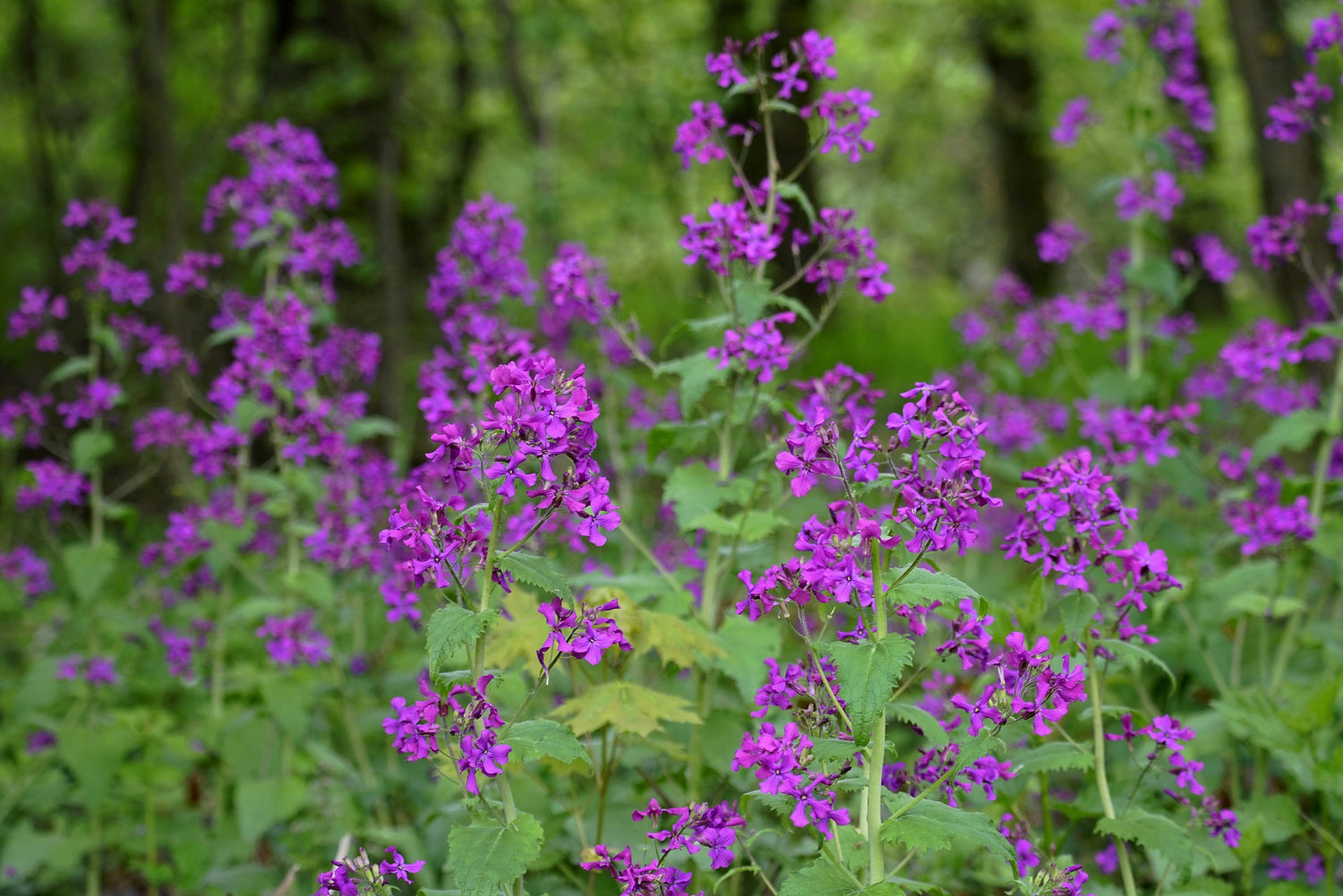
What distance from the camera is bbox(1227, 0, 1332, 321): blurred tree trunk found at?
19.9 feet

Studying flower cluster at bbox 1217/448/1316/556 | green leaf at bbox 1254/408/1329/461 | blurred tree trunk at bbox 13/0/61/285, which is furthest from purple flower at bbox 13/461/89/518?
blurred tree trunk at bbox 13/0/61/285

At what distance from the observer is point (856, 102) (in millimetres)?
3455

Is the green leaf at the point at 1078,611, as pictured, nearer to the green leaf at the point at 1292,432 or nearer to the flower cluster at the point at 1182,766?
the flower cluster at the point at 1182,766

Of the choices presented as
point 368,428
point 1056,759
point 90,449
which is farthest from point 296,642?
point 1056,759

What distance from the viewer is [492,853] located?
2.23 meters

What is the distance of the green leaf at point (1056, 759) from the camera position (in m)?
2.67

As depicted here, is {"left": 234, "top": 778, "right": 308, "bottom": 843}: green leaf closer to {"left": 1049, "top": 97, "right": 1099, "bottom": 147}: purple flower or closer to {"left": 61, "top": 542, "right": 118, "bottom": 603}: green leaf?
{"left": 61, "top": 542, "right": 118, "bottom": 603}: green leaf

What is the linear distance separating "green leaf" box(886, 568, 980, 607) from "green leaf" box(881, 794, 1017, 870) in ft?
1.30

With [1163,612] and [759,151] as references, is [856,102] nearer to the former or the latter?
[1163,612]

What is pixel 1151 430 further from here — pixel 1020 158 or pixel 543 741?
pixel 1020 158

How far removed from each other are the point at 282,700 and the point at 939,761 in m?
2.34

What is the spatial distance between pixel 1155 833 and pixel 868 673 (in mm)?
986

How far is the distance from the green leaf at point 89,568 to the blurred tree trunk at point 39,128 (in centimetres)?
729

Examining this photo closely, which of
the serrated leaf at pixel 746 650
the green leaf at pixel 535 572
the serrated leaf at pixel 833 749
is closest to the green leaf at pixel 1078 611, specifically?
the serrated leaf at pixel 833 749
